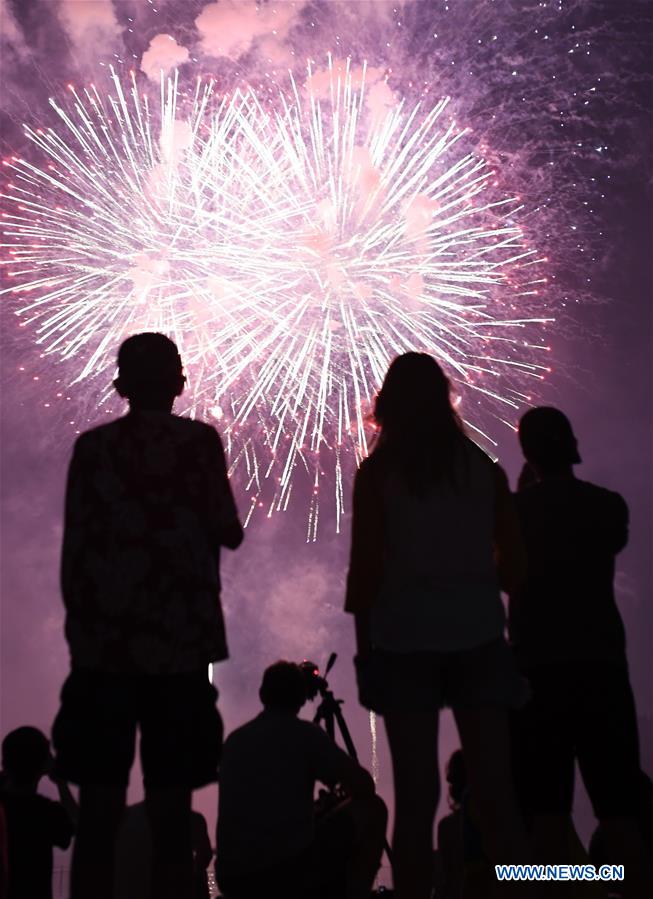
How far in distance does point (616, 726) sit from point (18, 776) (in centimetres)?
332

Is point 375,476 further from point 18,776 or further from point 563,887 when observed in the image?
point 18,776

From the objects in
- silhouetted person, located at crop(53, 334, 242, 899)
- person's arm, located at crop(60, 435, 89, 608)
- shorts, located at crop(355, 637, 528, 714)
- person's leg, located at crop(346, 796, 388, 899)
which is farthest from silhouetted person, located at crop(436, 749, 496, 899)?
person's arm, located at crop(60, 435, 89, 608)

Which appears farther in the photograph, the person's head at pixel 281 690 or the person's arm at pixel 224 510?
the person's head at pixel 281 690

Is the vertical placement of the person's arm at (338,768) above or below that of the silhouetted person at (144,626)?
below

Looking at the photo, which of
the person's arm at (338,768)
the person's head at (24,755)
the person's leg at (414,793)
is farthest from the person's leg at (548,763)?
the person's head at (24,755)

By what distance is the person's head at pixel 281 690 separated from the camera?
5906 millimetres

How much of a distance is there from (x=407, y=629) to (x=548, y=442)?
5.25 ft

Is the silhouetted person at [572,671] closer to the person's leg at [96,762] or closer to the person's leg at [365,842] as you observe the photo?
the person's leg at [365,842]

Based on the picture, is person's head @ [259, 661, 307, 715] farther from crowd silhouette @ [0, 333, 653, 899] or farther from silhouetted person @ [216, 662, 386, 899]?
crowd silhouette @ [0, 333, 653, 899]

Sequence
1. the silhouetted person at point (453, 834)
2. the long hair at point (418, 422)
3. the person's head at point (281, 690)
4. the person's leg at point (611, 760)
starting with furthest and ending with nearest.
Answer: the silhouetted person at point (453, 834)
the person's head at point (281, 690)
the person's leg at point (611, 760)
the long hair at point (418, 422)

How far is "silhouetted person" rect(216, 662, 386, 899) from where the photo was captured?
5539 mm

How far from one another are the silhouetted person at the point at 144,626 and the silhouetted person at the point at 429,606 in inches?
24.8

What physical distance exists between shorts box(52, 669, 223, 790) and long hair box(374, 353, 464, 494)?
1.27 m

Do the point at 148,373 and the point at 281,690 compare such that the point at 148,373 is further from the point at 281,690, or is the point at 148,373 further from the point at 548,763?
the point at 548,763
